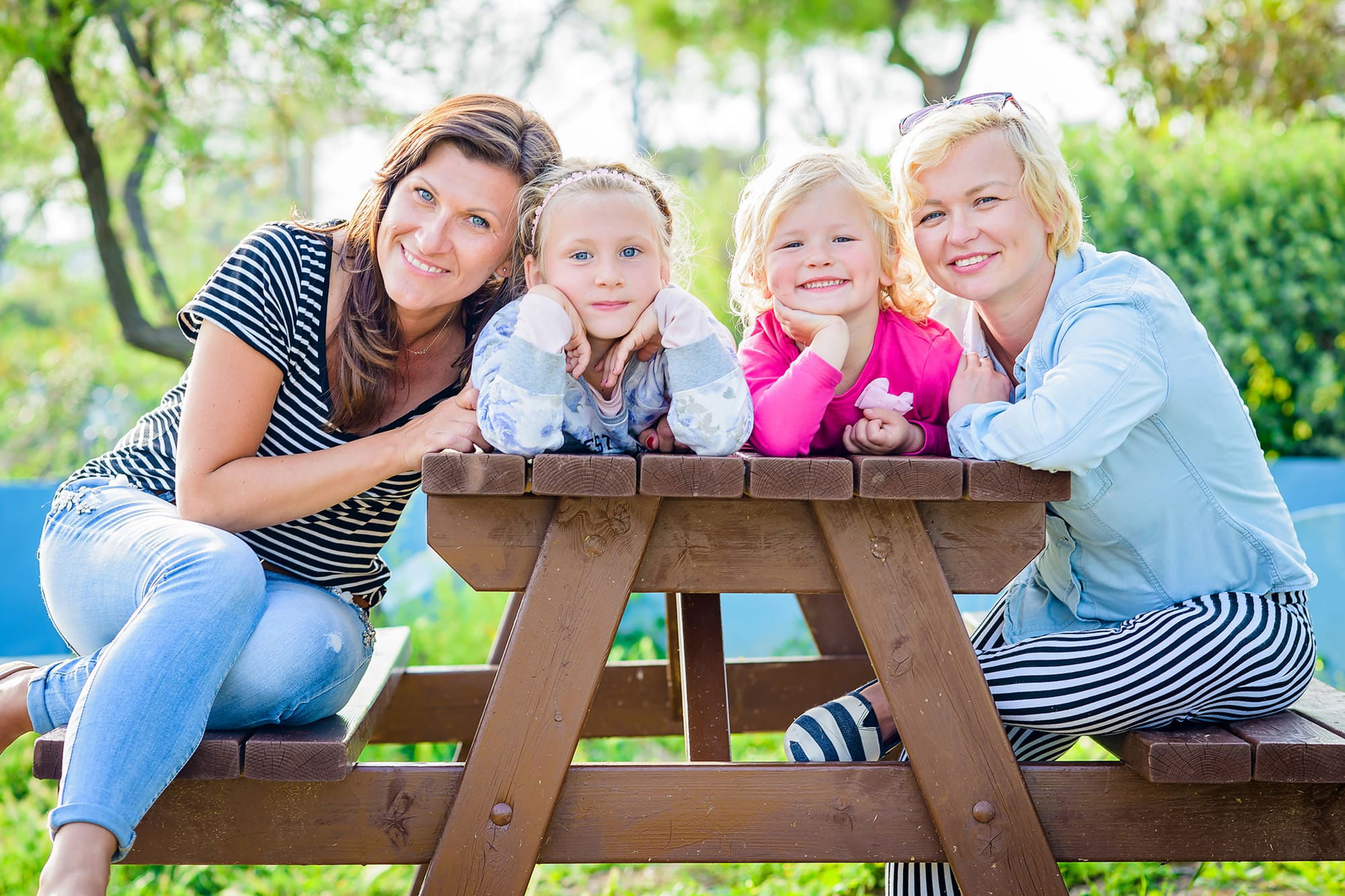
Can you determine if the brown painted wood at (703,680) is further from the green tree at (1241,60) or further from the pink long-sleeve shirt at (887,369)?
the green tree at (1241,60)

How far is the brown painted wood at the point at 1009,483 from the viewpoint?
1.69 m

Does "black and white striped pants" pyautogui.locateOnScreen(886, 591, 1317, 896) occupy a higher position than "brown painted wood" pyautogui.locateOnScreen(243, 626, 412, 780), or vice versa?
"black and white striped pants" pyautogui.locateOnScreen(886, 591, 1317, 896)

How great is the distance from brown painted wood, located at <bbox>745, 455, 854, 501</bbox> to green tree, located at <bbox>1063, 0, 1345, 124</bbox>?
7.12m

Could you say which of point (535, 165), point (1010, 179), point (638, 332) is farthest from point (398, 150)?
point (1010, 179)

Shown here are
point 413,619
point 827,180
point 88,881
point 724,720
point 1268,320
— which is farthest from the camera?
point 1268,320

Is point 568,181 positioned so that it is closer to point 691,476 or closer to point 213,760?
point 691,476

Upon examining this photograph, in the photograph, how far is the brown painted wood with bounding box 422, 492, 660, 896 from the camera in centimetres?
172

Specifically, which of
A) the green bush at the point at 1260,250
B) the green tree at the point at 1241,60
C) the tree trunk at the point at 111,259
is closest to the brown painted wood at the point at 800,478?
the tree trunk at the point at 111,259

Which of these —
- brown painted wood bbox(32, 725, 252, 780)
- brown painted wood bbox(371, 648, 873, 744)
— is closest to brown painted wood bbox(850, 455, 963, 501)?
brown painted wood bbox(32, 725, 252, 780)

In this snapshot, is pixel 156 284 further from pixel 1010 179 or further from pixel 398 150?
pixel 1010 179

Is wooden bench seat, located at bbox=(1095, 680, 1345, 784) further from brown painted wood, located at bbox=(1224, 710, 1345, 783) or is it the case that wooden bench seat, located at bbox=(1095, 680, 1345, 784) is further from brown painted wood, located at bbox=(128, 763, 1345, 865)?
brown painted wood, located at bbox=(128, 763, 1345, 865)

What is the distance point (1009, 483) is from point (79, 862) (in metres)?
1.41

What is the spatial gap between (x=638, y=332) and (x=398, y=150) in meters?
0.63

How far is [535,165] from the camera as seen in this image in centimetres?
213
